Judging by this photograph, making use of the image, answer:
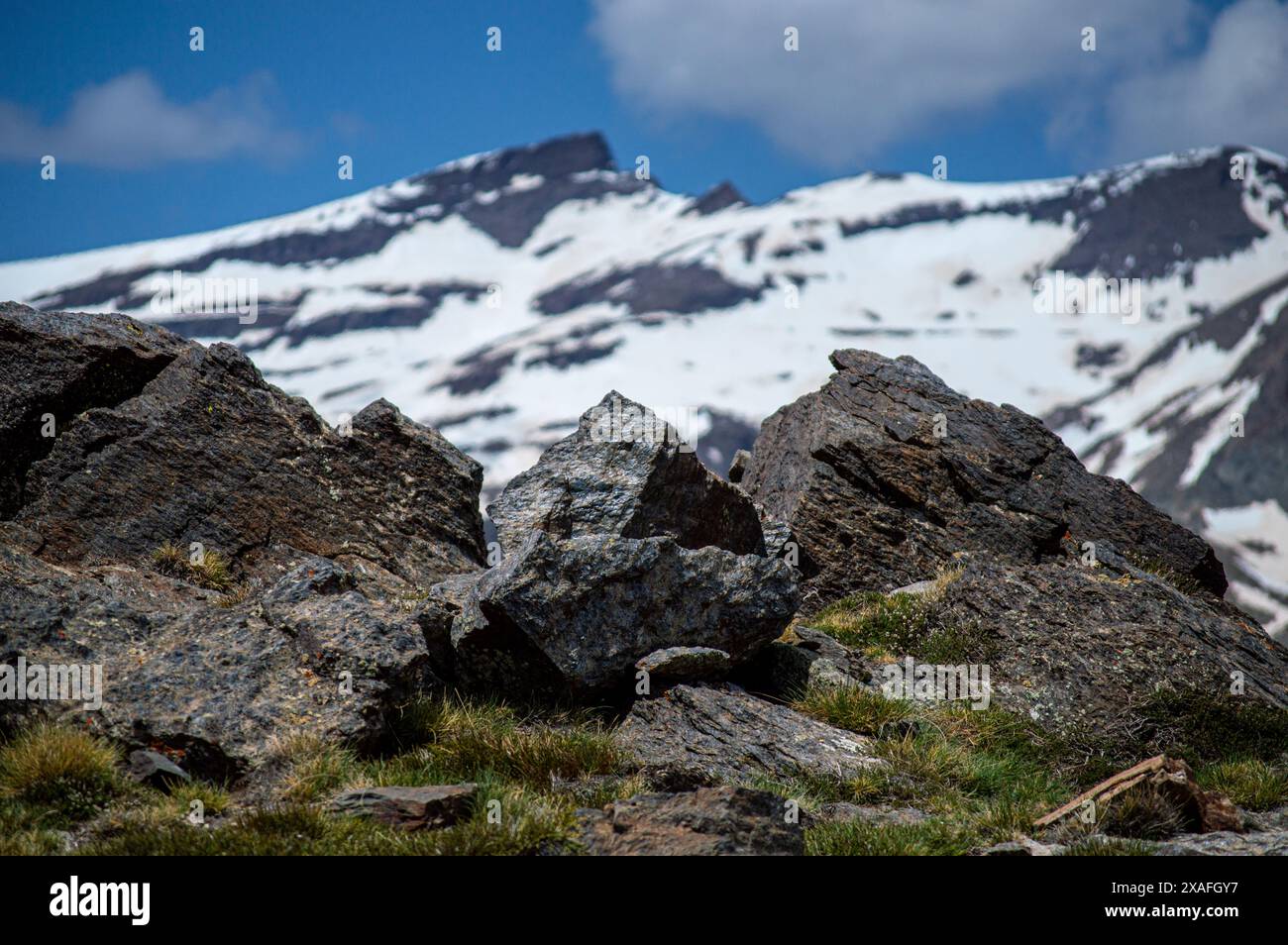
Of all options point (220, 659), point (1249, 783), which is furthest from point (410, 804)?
point (1249, 783)

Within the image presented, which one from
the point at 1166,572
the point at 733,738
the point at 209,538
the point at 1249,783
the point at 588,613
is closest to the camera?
the point at 1249,783

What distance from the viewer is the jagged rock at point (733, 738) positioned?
37.5 feet

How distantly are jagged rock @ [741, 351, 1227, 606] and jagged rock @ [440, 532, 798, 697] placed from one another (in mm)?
5670

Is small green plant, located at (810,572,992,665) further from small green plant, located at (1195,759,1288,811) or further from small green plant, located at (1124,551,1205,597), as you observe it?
small green plant, located at (1124,551,1205,597)

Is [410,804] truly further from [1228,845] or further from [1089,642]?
[1089,642]

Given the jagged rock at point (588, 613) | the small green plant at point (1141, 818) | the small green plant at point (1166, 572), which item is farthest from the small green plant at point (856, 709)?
the small green plant at point (1166, 572)

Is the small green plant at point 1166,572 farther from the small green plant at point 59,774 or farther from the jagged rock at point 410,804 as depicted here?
the small green plant at point 59,774

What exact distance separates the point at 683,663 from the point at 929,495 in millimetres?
8837

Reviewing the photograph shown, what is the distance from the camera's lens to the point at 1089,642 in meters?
13.9

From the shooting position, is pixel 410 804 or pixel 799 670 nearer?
pixel 410 804

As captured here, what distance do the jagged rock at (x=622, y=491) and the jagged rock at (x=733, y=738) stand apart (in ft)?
10.8

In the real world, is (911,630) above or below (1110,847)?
above
